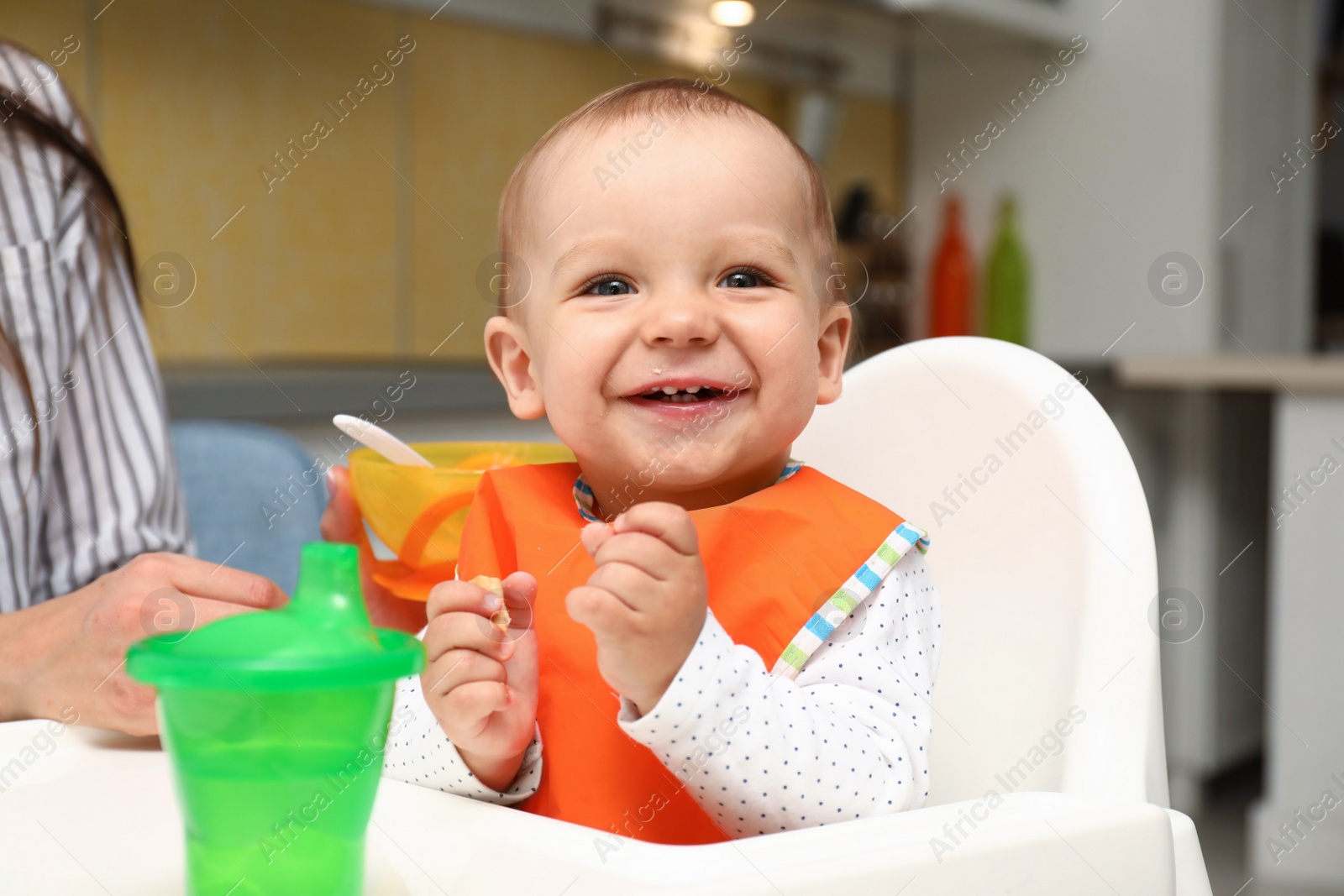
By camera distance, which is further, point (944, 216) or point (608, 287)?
point (944, 216)

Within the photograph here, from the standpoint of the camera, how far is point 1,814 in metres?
0.56

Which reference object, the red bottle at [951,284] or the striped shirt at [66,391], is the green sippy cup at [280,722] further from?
the red bottle at [951,284]

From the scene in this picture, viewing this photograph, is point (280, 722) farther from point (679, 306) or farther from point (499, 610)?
point (679, 306)

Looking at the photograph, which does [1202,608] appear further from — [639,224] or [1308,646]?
[639,224]

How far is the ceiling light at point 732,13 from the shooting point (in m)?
2.48

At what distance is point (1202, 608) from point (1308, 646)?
16.5 inches

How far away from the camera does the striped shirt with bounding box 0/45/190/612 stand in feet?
3.59

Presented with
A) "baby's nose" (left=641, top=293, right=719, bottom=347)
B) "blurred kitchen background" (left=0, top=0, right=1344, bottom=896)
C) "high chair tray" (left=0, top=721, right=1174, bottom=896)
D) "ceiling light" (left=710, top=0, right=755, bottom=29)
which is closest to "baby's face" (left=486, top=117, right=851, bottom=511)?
"baby's nose" (left=641, top=293, right=719, bottom=347)

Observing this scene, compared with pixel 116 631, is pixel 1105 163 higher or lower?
higher

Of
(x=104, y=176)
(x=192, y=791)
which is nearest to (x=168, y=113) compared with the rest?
(x=104, y=176)

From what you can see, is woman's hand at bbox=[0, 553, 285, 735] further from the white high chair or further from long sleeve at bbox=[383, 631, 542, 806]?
the white high chair

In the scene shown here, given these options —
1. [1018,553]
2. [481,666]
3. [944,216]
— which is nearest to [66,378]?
[481,666]

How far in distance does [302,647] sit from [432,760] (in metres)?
0.31

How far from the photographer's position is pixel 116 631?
656 mm
